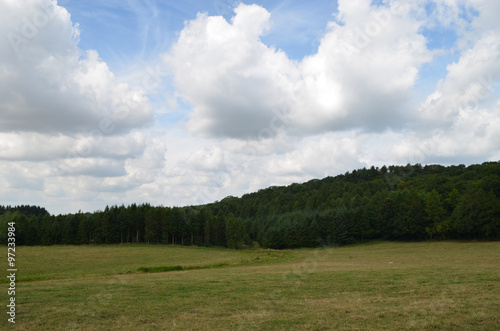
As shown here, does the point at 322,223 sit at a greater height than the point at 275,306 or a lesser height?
lesser

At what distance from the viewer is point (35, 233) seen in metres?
102

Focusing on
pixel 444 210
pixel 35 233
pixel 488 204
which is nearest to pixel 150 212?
pixel 35 233

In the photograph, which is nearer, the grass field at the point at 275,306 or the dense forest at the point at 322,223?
the grass field at the point at 275,306

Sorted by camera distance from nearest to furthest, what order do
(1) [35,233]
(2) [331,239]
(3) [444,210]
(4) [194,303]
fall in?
1. (4) [194,303]
2. (3) [444,210]
3. (2) [331,239]
4. (1) [35,233]

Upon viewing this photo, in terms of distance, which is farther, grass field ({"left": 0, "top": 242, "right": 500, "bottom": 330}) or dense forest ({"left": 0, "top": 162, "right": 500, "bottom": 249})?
dense forest ({"left": 0, "top": 162, "right": 500, "bottom": 249})

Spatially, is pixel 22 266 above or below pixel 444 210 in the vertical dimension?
below

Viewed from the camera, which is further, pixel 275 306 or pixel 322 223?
pixel 322 223

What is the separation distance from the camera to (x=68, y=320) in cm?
1259

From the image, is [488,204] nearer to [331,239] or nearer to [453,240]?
[453,240]

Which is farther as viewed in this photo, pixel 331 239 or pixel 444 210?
pixel 331 239

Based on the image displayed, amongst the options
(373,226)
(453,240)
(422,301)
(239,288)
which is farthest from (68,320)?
(373,226)

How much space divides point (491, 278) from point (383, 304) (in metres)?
10.4

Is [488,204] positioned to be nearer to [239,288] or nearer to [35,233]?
[239,288]

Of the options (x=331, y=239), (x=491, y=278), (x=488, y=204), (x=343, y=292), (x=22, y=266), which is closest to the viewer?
(x=343, y=292)
